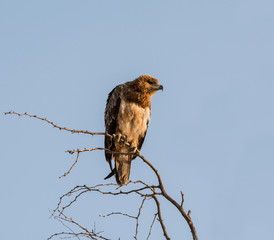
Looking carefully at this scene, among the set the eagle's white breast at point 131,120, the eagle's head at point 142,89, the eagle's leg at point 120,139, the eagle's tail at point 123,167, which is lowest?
the eagle's tail at point 123,167

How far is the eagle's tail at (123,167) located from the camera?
6.96 metres

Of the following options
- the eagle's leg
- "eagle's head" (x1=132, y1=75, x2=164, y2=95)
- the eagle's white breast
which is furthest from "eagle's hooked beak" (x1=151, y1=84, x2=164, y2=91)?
the eagle's leg

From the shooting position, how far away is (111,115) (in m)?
6.87

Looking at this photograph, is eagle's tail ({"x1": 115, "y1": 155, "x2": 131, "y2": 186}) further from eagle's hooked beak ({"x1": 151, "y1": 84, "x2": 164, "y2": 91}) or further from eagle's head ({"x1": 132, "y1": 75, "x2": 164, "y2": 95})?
eagle's hooked beak ({"x1": 151, "y1": 84, "x2": 164, "y2": 91})

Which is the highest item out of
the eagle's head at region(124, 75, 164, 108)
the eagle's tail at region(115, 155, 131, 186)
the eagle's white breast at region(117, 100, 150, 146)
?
the eagle's head at region(124, 75, 164, 108)

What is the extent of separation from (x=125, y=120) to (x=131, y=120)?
11cm

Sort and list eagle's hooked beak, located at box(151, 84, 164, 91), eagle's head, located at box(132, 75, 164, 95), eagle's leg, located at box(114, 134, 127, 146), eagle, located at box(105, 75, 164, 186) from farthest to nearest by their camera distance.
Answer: eagle's hooked beak, located at box(151, 84, 164, 91) → eagle's head, located at box(132, 75, 164, 95) → eagle, located at box(105, 75, 164, 186) → eagle's leg, located at box(114, 134, 127, 146)

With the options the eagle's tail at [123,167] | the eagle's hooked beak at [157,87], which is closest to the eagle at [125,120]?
the eagle's tail at [123,167]

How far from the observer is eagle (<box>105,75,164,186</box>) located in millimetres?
6777

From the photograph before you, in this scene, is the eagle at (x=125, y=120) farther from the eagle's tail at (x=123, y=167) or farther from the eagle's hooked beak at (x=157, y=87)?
the eagle's hooked beak at (x=157, y=87)

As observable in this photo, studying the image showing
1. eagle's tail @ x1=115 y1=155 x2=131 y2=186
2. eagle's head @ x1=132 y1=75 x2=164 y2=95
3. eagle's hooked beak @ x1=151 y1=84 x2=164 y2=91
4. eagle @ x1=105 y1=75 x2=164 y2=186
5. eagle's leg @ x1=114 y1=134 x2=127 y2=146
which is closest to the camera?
eagle's leg @ x1=114 y1=134 x2=127 y2=146

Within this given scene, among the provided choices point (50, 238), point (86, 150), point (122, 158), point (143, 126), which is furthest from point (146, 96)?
point (50, 238)

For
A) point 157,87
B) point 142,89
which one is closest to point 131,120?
point 142,89

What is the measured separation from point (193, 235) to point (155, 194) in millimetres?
595
